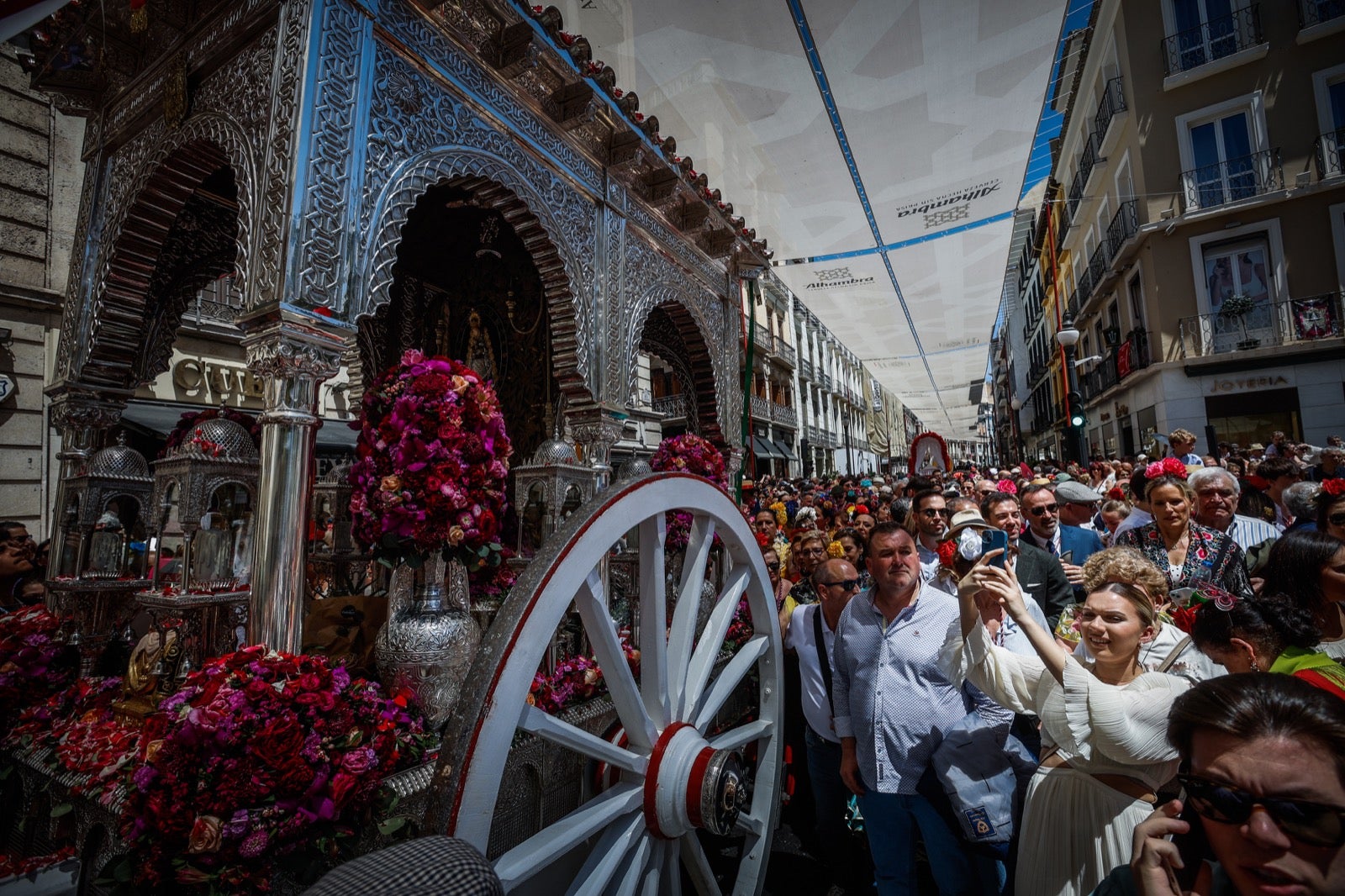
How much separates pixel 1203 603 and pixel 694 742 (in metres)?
1.80

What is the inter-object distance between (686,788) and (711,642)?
481mm

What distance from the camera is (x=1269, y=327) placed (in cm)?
1206

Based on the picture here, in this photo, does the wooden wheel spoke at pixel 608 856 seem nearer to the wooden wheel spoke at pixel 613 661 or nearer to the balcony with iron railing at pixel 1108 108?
the wooden wheel spoke at pixel 613 661

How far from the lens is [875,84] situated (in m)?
3.38

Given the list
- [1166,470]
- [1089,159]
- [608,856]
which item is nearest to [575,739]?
[608,856]

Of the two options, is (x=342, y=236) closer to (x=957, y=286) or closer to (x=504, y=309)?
(x=504, y=309)

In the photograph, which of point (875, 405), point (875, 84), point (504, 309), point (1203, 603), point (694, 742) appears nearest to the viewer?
point (694, 742)

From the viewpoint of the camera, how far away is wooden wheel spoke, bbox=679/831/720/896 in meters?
1.74

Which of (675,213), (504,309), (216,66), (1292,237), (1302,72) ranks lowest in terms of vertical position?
(504,309)

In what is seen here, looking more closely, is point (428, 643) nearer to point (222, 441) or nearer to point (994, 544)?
point (222, 441)

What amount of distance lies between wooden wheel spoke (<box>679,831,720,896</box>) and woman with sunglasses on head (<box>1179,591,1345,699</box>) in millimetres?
1711

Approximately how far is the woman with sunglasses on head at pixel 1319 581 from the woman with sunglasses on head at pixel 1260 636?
0.15 metres

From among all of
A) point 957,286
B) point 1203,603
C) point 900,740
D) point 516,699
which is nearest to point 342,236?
point 516,699

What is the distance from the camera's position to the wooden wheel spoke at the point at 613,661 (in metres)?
1.40
